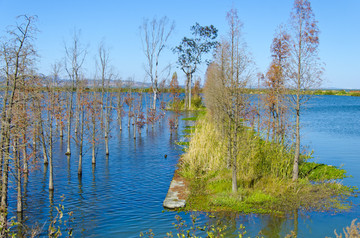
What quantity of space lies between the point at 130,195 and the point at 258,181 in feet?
18.8

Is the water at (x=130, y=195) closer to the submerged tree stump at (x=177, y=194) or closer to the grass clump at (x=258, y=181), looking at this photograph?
the submerged tree stump at (x=177, y=194)

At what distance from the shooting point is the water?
36.6ft

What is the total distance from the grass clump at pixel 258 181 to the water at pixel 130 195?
82cm

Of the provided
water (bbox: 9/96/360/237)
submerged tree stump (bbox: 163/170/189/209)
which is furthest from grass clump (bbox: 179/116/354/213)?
water (bbox: 9/96/360/237)

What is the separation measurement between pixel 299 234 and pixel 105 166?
12.7 metres

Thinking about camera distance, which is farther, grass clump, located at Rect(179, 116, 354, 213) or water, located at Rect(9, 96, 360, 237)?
grass clump, located at Rect(179, 116, 354, 213)

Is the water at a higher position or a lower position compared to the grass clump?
lower

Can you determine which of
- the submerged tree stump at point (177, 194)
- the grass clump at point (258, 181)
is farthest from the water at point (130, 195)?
the grass clump at point (258, 181)

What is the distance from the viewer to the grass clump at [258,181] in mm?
12883

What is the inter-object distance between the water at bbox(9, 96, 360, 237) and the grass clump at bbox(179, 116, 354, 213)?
0.82 metres

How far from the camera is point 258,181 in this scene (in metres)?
14.7

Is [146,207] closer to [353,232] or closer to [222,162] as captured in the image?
[222,162]

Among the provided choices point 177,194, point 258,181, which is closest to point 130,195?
point 177,194

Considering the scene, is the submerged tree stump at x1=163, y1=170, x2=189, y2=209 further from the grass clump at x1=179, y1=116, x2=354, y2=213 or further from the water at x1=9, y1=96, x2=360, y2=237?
the water at x1=9, y1=96, x2=360, y2=237
